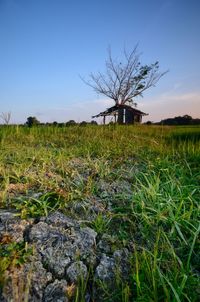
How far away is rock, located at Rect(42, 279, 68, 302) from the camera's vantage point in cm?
155

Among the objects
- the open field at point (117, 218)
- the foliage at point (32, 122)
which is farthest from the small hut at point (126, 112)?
the open field at point (117, 218)

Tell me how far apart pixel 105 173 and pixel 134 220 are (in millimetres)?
971

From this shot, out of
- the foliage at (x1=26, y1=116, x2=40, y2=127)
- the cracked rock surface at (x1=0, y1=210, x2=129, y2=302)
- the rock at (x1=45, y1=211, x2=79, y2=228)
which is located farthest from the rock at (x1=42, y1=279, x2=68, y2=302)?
the foliage at (x1=26, y1=116, x2=40, y2=127)

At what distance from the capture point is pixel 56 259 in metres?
1.79

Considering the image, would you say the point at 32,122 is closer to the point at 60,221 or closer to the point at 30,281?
the point at 60,221

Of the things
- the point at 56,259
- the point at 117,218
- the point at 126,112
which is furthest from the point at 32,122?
the point at 126,112

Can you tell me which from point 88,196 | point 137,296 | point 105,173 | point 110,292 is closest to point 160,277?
point 137,296

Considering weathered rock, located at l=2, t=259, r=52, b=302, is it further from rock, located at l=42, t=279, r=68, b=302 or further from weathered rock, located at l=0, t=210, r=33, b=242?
weathered rock, located at l=0, t=210, r=33, b=242

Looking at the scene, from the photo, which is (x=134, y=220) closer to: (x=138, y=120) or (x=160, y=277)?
(x=160, y=277)

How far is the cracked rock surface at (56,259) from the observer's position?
61.9 inches

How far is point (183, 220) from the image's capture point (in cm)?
217

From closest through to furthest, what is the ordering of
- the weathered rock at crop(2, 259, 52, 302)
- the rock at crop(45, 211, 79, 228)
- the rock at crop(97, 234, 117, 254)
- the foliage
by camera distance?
1. the weathered rock at crop(2, 259, 52, 302)
2. the rock at crop(97, 234, 117, 254)
3. the rock at crop(45, 211, 79, 228)
4. the foliage

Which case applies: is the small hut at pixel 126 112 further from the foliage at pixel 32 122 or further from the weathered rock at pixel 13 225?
the weathered rock at pixel 13 225

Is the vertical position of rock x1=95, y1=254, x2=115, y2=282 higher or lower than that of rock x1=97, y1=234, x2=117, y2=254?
lower
